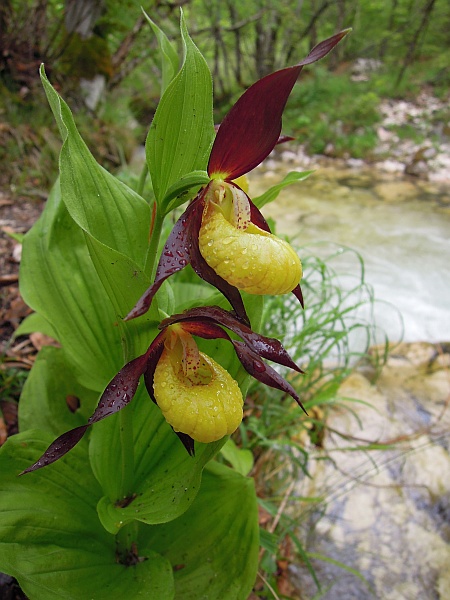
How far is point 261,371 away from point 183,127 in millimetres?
495

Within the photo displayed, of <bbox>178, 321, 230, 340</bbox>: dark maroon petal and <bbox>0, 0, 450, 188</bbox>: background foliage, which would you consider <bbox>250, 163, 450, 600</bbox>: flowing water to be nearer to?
<bbox>178, 321, 230, 340</bbox>: dark maroon petal

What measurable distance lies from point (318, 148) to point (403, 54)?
4190 mm

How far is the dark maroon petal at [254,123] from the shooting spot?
731mm

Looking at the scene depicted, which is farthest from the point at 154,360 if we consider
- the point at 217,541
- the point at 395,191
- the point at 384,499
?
the point at 395,191

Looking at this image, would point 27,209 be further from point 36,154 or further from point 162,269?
point 162,269

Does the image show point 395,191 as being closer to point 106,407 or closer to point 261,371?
point 261,371

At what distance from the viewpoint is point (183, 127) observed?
2.95ft

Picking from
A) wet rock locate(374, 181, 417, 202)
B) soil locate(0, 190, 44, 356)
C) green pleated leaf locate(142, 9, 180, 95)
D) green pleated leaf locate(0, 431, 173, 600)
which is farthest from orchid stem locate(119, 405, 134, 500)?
wet rock locate(374, 181, 417, 202)

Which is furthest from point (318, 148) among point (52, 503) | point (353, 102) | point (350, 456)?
point (52, 503)

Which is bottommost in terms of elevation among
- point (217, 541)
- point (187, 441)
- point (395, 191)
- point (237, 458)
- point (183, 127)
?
point (395, 191)

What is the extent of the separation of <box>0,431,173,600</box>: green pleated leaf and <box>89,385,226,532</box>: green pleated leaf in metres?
0.08

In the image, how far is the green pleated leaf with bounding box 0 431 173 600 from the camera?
978mm

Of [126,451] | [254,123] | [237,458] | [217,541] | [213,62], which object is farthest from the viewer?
[213,62]

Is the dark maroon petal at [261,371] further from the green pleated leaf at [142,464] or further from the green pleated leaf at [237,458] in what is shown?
the green pleated leaf at [237,458]
